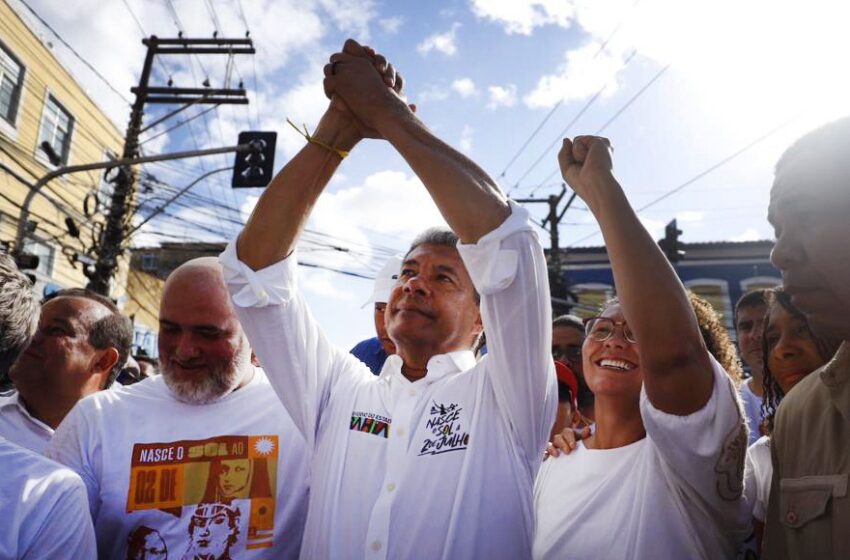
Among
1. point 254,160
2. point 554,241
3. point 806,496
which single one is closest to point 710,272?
point 554,241

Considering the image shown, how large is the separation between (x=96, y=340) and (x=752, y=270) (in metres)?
26.6

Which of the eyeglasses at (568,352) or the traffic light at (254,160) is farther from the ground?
the traffic light at (254,160)

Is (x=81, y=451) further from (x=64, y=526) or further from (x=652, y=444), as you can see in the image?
(x=652, y=444)

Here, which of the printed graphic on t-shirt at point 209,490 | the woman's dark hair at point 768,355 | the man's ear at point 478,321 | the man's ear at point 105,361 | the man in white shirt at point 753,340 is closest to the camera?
the printed graphic on t-shirt at point 209,490

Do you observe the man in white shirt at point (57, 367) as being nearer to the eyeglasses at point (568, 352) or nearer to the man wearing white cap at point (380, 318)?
the man wearing white cap at point (380, 318)

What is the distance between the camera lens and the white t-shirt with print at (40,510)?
1.41 m

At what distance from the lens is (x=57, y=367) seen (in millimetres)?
2869

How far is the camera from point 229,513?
2104mm

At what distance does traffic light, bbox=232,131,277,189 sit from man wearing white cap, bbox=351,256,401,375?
24.1ft

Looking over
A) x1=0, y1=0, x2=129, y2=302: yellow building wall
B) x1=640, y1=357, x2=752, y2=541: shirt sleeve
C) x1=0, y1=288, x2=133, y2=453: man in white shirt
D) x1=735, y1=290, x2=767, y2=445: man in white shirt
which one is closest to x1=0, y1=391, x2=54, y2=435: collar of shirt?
x1=0, y1=288, x2=133, y2=453: man in white shirt

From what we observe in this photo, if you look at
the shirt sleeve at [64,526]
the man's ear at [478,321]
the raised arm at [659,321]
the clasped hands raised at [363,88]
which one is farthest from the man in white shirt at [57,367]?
the raised arm at [659,321]

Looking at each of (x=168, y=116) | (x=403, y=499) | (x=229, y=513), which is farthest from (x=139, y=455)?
(x=168, y=116)

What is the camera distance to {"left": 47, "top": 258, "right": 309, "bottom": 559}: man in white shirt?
6.75ft

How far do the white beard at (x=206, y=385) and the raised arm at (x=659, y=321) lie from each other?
65.8 inches
